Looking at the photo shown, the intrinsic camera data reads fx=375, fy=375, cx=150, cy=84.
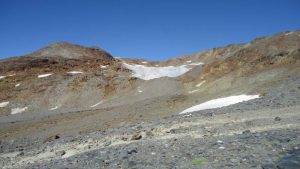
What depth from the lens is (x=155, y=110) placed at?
35938 mm

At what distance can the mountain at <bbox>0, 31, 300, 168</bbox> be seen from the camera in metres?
12.9

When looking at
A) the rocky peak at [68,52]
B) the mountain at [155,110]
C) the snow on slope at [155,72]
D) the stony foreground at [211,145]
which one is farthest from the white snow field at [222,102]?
the rocky peak at [68,52]

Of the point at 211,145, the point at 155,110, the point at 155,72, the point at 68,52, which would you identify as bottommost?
the point at 211,145

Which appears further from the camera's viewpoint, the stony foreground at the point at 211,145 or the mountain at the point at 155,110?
the mountain at the point at 155,110

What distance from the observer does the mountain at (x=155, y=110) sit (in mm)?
12906

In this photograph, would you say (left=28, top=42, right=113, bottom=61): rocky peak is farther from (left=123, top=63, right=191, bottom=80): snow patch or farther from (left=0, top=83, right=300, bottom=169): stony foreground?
(left=0, top=83, right=300, bottom=169): stony foreground

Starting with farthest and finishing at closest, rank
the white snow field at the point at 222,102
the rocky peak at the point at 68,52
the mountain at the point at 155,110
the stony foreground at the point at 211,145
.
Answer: the rocky peak at the point at 68,52, the white snow field at the point at 222,102, the mountain at the point at 155,110, the stony foreground at the point at 211,145

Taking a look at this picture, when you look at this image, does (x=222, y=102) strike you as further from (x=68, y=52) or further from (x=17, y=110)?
(x=68, y=52)

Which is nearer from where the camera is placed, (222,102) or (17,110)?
(222,102)

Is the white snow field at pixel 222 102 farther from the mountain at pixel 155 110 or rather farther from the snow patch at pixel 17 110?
the snow patch at pixel 17 110

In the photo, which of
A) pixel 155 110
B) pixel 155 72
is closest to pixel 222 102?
pixel 155 110

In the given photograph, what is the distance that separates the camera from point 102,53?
424 ft

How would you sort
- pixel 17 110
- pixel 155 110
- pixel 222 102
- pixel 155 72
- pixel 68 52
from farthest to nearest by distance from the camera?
pixel 68 52, pixel 155 72, pixel 17 110, pixel 155 110, pixel 222 102

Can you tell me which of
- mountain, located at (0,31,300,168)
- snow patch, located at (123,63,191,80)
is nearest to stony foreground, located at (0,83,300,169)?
mountain, located at (0,31,300,168)
